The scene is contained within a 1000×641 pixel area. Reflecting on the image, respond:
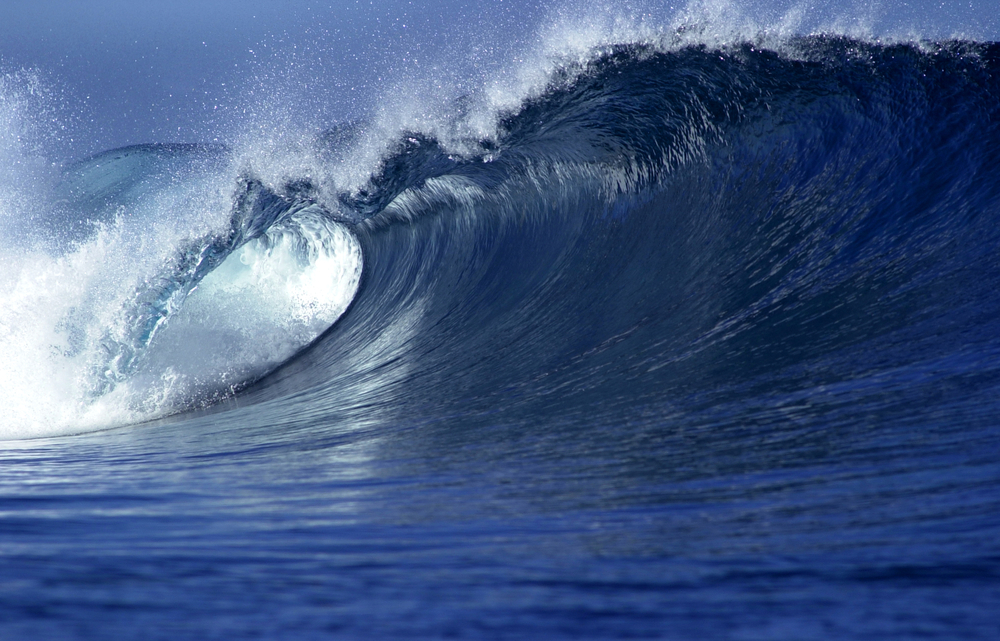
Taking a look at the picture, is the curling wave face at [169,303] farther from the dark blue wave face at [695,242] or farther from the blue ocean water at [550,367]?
the dark blue wave face at [695,242]

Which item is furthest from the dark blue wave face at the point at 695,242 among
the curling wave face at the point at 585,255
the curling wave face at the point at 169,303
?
the curling wave face at the point at 169,303

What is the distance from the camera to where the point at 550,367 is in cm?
360

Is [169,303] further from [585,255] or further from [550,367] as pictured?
[550,367]

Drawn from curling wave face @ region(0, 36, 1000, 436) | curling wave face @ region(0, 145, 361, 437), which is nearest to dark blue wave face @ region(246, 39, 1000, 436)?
curling wave face @ region(0, 36, 1000, 436)

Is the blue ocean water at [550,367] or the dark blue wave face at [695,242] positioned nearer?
the blue ocean water at [550,367]

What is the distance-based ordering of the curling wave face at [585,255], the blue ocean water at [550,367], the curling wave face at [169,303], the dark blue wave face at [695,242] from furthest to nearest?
the curling wave face at [169,303] → the curling wave face at [585,255] → the dark blue wave face at [695,242] → the blue ocean water at [550,367]

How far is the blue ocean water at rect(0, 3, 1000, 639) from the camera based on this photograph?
133cm

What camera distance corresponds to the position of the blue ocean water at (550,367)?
→ 133 cm

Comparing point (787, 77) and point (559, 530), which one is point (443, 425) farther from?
point (787, 77)

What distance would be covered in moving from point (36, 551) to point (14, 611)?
0.37 metres

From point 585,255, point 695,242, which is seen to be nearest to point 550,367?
point 695,242

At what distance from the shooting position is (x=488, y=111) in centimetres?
616

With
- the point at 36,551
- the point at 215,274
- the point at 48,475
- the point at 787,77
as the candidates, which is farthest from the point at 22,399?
the point at 787,77

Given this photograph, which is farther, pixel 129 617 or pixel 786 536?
pixel 786 536
